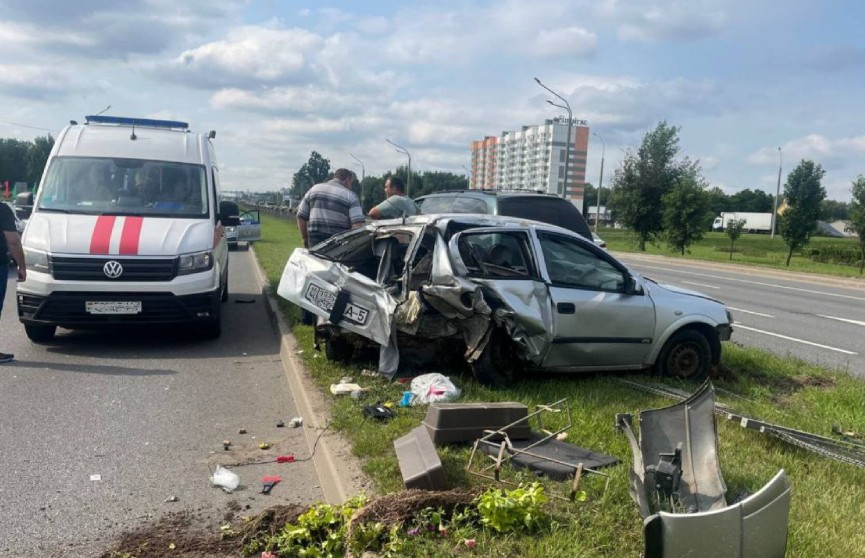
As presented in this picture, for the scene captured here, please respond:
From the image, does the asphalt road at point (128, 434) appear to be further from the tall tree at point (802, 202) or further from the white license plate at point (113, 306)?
the tall tree at point (802, 202)

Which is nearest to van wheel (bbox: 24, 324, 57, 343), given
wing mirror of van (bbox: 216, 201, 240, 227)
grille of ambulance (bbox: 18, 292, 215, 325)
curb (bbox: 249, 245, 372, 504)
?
grille of ambulance (bbox: 18, 292, 215, 325)

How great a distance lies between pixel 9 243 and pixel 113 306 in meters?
1.28

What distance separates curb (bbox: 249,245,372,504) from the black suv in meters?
3.87

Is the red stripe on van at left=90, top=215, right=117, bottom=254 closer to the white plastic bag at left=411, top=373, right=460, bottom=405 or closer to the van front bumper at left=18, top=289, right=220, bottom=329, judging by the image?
the van front bumper at left=18, top=289, right=220, bottom=329

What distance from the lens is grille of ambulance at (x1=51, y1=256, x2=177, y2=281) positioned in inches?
316

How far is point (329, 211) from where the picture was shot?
9.88m

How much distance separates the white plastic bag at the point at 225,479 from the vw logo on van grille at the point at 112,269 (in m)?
4.10

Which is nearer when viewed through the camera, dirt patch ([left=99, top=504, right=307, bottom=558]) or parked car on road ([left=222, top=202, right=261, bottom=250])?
dirt patch ([left=99, top=504, right=307, bottom=558])

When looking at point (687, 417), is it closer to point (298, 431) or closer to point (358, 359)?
point (298, 431)

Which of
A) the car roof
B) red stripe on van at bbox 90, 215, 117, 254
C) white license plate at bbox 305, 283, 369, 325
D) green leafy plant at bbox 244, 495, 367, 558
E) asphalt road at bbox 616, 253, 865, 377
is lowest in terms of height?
asphalt road at bbox 616, 253, 865, 377

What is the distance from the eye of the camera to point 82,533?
12.7ft

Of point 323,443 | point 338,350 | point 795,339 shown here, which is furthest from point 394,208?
point 795,339

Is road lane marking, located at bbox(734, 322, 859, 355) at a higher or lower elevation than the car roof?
lower

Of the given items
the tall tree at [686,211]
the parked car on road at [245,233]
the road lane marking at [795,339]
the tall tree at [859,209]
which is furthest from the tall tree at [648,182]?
the road lane marking at [795,339]
